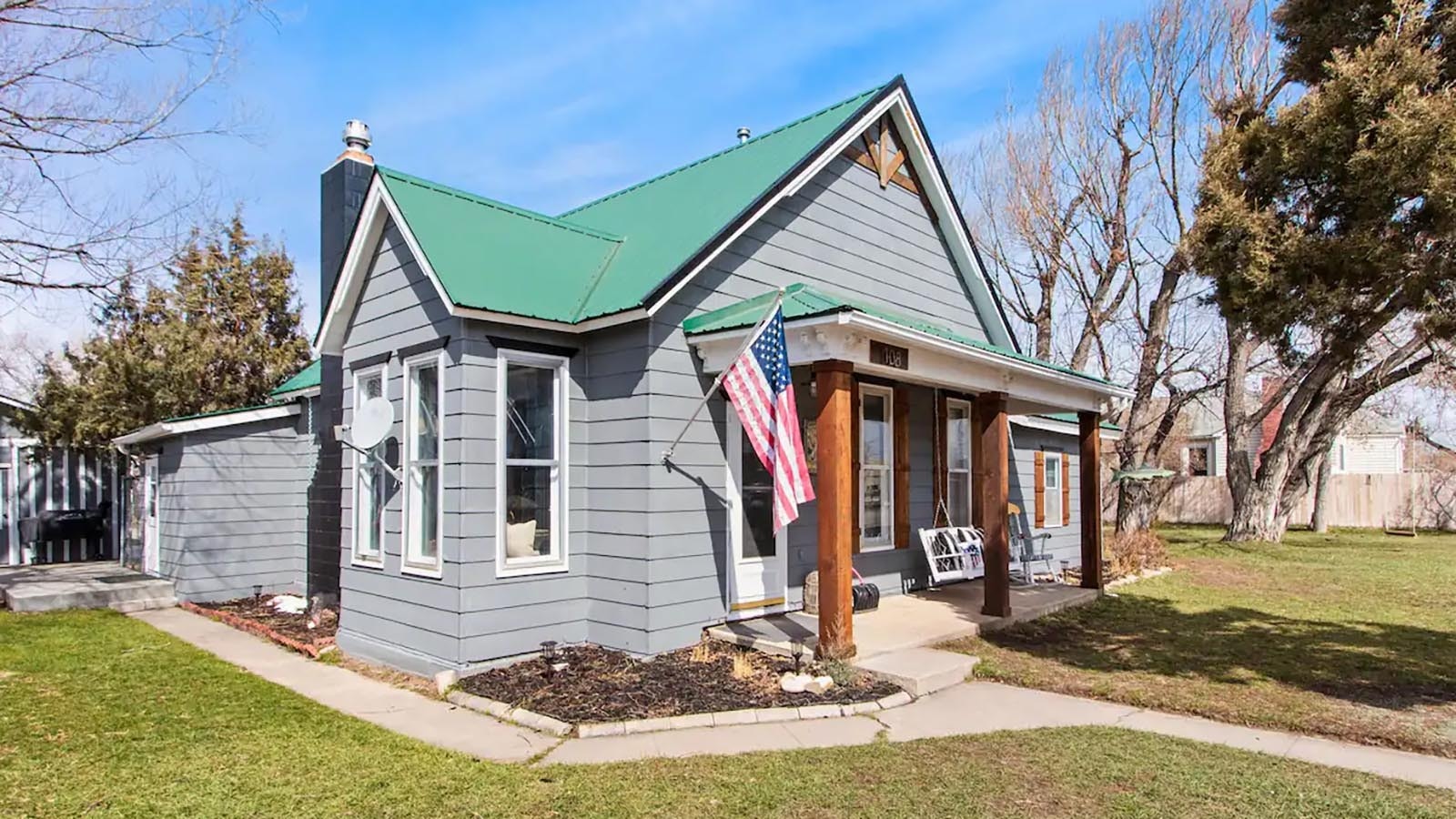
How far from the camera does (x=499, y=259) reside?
805cm

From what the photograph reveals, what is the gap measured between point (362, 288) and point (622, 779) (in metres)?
6.08

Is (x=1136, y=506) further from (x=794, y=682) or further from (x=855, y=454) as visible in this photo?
(x=794, y=682)

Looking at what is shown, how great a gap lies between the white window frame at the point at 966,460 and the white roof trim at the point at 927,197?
1.54 meters

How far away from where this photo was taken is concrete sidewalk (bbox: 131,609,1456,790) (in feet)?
17.6

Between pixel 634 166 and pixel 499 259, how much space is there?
38.1 ft

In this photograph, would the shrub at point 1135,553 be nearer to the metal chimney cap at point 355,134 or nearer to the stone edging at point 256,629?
the stone edging at point 256,629

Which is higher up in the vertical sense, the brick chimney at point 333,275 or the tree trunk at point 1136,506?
the brick chimney at point 333,275

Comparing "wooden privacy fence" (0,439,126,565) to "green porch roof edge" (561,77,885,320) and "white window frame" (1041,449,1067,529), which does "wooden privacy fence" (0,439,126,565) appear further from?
"white window frame" (1041,449,1067,529)

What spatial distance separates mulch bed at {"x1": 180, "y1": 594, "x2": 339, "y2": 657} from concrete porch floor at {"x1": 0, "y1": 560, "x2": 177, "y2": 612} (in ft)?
1.36

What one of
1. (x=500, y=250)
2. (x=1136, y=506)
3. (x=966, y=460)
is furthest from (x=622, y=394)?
(x=1136, y=506)

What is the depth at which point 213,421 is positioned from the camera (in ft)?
37.8

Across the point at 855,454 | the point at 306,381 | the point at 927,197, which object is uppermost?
the point at 927,197

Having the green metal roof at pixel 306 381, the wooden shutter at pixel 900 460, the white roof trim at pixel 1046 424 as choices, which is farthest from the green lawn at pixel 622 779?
the white roof trim at pixel 1046 424

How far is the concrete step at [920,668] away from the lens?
678cm
